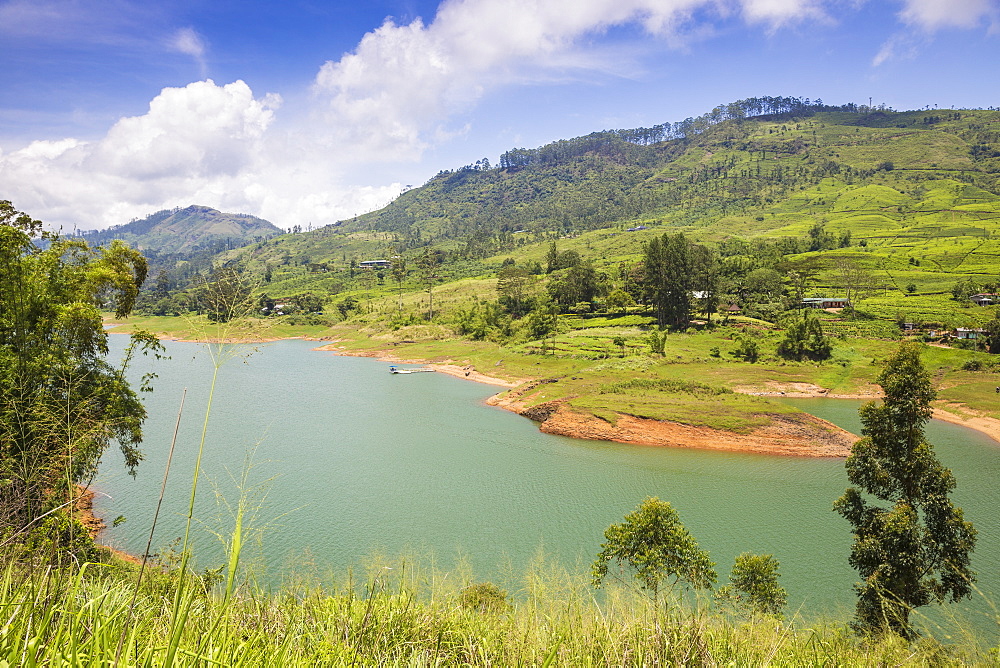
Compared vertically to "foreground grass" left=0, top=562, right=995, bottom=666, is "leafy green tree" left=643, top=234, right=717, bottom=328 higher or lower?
higher

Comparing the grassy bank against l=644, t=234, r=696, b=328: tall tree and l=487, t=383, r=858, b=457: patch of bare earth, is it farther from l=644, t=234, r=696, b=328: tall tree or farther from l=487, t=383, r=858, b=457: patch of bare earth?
l=644, t=234, r=696, b=328: tall tree

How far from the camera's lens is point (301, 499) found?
65.0 ft

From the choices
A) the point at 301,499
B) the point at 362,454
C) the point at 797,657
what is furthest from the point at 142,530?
the point at 797,657

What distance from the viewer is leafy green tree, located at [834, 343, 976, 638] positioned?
10344mm

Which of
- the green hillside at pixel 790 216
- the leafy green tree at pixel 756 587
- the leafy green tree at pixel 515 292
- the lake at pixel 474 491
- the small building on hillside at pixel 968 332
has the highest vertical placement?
the green hillside at pixel 790 216

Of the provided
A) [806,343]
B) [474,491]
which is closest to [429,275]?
[806,343]

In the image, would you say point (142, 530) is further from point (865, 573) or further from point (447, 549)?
point (865, 573)

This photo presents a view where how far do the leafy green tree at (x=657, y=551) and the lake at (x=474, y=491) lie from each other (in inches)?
107

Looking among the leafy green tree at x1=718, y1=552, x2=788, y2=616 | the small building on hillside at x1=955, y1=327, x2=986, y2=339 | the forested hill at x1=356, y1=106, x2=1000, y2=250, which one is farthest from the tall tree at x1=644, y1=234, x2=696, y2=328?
the forested hill at x1=356, y1=106, x2=1000, y2=250

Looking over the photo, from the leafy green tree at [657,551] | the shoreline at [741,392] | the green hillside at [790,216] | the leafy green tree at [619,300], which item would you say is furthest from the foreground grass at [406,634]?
the green hillside at [790,216]

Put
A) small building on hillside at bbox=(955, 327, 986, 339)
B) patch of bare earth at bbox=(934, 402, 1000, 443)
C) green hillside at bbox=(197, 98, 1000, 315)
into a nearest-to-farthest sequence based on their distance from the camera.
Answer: patch of bare earth at bbox=(934, 402, 1000, 443) < small building on hillside at bbox=(955, 327, 986, 339) < green hillside at bbox=(197, 98, 1000, 315)

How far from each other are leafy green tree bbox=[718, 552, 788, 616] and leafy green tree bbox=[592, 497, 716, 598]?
0.63 meters

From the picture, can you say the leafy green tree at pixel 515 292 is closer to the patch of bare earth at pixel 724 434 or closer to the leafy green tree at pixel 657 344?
the leafy green tree at pixel 657 344

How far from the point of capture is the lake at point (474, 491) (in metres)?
15.9
